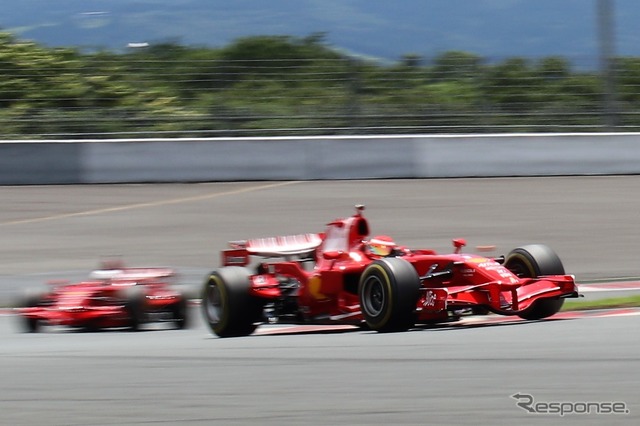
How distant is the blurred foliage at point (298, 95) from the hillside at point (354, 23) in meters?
0.56

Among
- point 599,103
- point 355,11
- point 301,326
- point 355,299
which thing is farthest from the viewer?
point 355,11

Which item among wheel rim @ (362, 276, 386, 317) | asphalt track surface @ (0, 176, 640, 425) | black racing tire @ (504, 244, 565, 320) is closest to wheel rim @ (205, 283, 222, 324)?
asphalt track surface @ (0, 176, 640, 425)

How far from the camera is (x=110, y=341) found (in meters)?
8.58

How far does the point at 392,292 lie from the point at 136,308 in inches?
106

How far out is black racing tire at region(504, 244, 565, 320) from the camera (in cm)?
859

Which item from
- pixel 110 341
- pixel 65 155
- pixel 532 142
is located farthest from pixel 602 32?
pixel 110 341

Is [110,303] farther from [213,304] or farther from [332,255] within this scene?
[332,255]

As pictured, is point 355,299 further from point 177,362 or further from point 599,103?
point 599,103

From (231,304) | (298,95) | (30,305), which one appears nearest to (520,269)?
(231,304)

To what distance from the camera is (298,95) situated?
19547mm

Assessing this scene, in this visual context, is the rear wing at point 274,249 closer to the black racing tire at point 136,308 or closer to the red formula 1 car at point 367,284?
the red formula 1 car at point 367,284

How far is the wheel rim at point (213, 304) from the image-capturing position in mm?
9094

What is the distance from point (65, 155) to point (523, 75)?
24.3 feet

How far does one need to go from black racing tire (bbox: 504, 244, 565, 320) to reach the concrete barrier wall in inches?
373
